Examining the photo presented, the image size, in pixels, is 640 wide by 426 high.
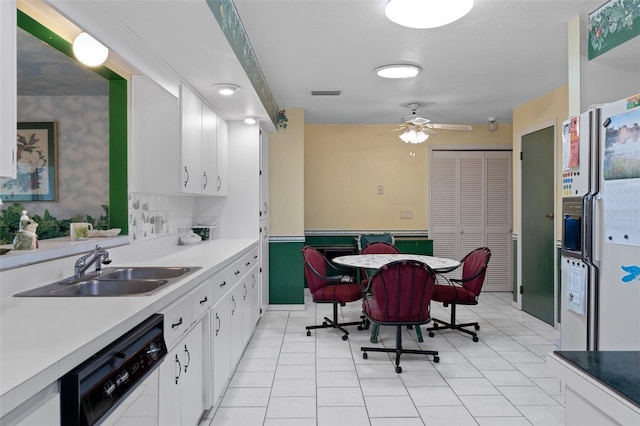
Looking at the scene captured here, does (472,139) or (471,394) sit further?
(472,139)

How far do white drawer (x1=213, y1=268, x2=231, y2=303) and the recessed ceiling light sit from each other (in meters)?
2.22

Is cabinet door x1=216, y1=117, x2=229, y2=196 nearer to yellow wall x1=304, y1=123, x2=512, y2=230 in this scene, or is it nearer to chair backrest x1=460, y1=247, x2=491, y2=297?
yellow wall x1=304, y1=123, x2=512, y2=230

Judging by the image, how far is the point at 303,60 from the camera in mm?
3668

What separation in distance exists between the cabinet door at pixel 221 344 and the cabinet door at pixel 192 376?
19cm

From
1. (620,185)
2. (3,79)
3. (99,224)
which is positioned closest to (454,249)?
(620,185)

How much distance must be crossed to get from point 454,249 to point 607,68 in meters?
4.09

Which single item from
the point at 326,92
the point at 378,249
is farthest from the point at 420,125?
the point at 378,249

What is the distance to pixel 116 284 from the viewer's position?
7.39 feet

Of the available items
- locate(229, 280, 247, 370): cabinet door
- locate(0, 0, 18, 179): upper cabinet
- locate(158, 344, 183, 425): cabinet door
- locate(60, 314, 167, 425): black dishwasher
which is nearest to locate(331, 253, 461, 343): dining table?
locate(229, 280, 247, 370): cabinet door

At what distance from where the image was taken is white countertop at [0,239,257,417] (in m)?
0.97

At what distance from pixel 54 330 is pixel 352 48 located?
2.88 meters

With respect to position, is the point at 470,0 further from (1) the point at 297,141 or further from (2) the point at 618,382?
(1) the point at 297,141

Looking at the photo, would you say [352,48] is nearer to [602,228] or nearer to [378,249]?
[602,228]

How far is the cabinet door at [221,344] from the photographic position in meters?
2.61
